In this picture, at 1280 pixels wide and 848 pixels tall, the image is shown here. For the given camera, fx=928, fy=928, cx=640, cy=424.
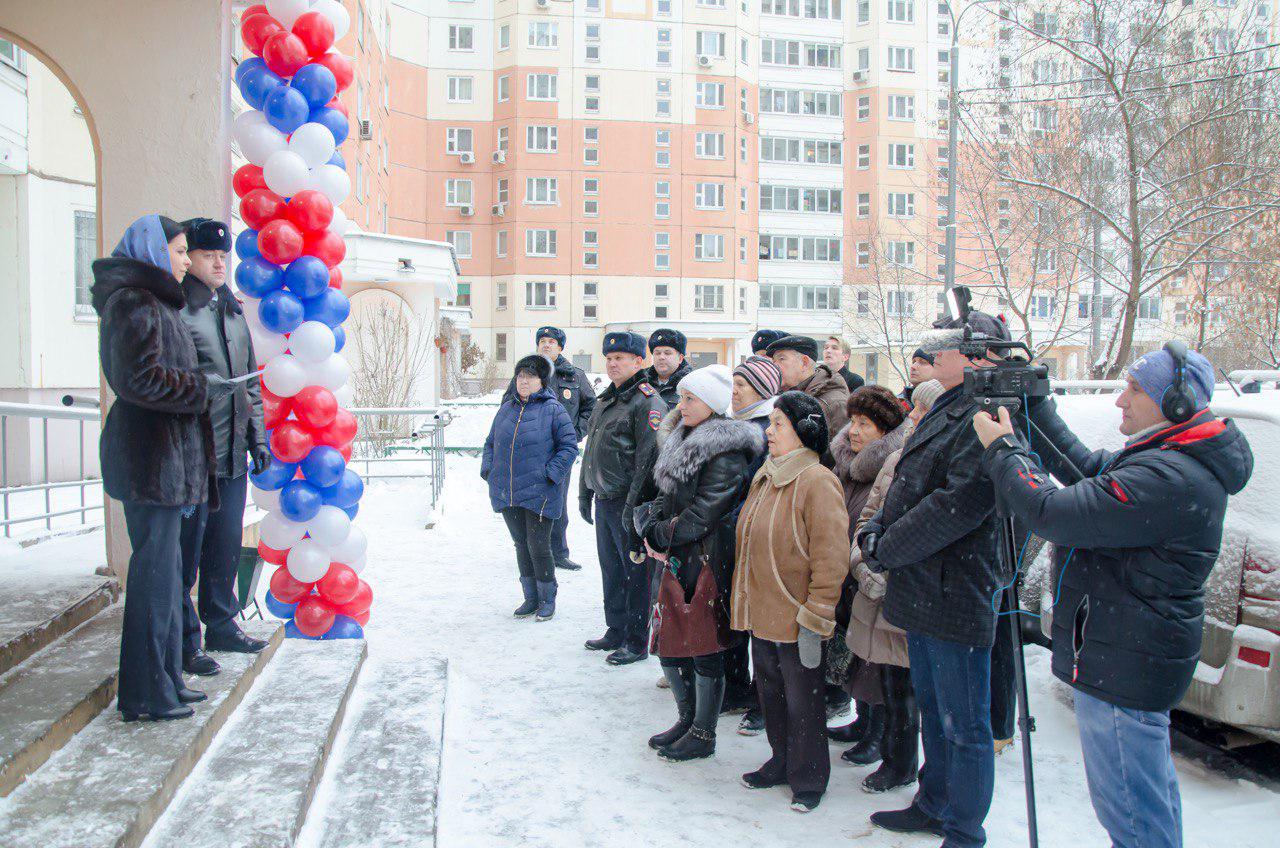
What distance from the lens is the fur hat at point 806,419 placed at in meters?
4.12

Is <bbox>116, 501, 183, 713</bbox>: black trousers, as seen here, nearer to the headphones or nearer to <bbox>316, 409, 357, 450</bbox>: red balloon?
<bbox>316, 409, 357, 450</bbox>: red balloon

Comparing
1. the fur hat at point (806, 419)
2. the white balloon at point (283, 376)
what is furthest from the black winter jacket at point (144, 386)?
the fur hat at point (806, 419)

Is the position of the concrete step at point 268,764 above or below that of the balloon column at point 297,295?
below

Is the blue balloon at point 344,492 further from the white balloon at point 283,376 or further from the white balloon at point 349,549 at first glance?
the white balloon at point 283,376

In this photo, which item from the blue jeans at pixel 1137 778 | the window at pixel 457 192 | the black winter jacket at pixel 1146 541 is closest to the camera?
the black winter jacket at pixel 1146 541

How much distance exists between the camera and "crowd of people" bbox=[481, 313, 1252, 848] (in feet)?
9.23

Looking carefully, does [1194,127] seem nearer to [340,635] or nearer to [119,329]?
[340,635]

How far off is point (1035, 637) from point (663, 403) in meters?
2.62

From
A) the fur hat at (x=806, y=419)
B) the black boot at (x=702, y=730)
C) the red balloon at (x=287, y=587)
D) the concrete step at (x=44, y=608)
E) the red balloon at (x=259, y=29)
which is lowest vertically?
the black boot at (x=702, y=730)

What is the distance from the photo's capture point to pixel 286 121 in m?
5.30

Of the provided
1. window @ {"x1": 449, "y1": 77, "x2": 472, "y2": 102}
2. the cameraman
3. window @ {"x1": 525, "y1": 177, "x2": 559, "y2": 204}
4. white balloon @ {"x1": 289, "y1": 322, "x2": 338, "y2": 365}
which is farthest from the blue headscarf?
window @ {"x1": 449, "y1": 77, "x2": 472, "y2": 102}

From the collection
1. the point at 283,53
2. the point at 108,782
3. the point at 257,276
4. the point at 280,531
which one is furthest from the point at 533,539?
the point at 108,782

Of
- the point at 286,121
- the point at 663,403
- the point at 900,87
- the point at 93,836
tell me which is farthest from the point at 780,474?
the point at 900,87

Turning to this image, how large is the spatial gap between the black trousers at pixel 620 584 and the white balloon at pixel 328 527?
64.7 inches
